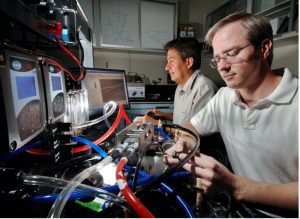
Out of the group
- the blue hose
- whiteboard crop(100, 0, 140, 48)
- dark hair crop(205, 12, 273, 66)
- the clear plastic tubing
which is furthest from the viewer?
whiteboard crop(100, 0, 140, 48)

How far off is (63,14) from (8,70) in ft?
2.81

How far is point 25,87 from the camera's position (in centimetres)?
66

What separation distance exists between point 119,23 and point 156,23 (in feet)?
2.28

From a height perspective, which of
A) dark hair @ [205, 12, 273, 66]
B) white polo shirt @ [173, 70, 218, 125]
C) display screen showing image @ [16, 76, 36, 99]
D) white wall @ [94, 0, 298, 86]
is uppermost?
white wall @ [94, 0, 298, 86]

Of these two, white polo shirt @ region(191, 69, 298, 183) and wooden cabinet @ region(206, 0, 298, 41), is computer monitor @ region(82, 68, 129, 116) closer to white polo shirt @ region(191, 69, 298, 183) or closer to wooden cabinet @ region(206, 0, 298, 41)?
white polo shirt @ region(191, 69, 298, 183)

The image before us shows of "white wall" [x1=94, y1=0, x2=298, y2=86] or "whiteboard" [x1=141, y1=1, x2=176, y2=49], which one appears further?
"white wall" [x1=94, y1=0, x2=298, y2=86]

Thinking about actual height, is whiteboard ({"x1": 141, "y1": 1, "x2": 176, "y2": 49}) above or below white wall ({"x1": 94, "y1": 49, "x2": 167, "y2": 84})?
above

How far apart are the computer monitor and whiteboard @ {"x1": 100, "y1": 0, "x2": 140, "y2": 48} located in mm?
1397

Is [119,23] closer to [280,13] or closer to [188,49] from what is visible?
[188,49]

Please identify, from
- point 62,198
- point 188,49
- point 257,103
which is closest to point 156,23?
point 188,49

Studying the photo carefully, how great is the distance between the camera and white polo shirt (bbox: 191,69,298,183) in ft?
2.73

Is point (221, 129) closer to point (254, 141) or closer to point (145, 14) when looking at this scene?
point (254, 141)

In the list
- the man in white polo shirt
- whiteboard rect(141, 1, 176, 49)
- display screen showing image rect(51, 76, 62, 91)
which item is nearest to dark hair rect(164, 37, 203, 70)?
the man in white polo shirt

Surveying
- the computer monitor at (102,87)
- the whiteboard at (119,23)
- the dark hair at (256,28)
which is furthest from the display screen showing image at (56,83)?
the whiteboard at (119,23)
